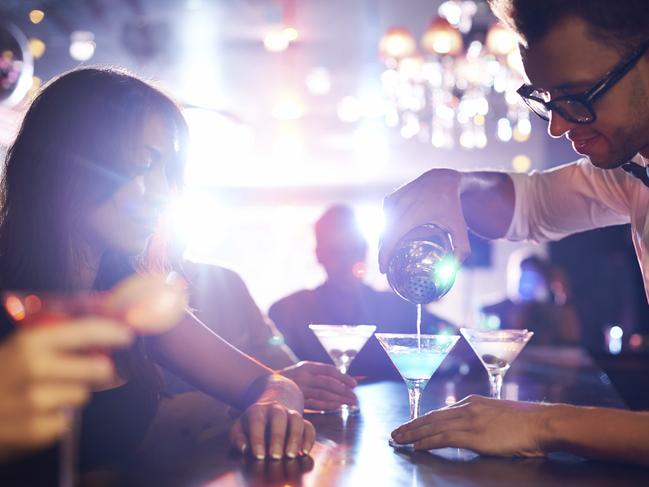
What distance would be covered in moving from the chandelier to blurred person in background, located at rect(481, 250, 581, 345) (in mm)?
1425

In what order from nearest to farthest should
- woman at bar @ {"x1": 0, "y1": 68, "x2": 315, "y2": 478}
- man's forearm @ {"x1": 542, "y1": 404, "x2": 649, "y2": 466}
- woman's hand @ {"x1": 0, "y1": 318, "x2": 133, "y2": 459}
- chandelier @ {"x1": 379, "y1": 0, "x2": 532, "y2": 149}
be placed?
woman's hand @ {"x1": 0, "y1": 318, "x2": 133, "y2": 459}
man's forearm @ {"x1": 542, "y1": 404, "x2": 649, "y2": 466}
woman at bar @ {"x1": 0, "y1": 68, "x2": 315, "y2": 478}
chandelier @ {"x1": 379, "y1": 0, "x2": 532, "y2": 149}

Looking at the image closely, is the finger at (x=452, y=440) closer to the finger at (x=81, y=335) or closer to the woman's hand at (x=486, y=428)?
the woman's hand at (x=486, y=428)

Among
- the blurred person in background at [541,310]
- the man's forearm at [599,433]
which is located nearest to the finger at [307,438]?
the man's forearm at [599,433]

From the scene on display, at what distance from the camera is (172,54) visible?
8344 mm

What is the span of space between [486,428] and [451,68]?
5482 millimetres

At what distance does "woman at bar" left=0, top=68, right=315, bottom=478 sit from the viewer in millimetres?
1661

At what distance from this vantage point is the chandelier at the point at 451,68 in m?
5.66

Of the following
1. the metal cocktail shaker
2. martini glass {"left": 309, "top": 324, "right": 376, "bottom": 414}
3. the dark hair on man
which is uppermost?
the dark hair on man

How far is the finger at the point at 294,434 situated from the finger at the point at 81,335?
0.64 metres

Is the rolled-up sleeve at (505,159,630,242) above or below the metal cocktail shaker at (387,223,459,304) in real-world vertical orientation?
above

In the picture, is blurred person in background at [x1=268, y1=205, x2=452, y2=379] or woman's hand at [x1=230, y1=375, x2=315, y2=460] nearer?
woman's hand at [x1=230, y1=375, x2=315, y2=460]

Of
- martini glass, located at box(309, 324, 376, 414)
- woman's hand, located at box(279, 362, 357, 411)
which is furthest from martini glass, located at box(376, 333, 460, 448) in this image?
martini glass, located at box(309, 324, 376, 414)

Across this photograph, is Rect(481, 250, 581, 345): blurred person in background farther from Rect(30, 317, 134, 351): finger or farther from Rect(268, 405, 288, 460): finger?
Rect(30, 317, 134, 351): finger

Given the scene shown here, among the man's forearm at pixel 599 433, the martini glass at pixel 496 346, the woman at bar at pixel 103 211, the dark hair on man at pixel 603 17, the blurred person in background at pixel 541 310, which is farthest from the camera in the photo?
the blurred person in background at pixel 541 310
